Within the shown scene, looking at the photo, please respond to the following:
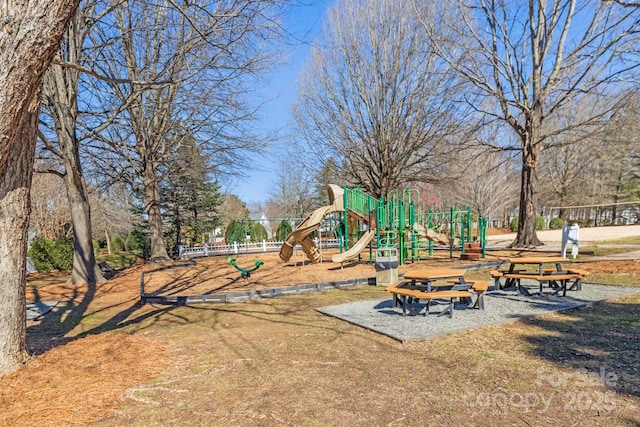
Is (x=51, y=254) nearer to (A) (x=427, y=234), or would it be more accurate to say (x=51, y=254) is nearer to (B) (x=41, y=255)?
(B) (x=41, y=255)

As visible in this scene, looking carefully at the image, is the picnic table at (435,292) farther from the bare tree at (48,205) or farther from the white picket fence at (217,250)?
the bare tree at (48,205)

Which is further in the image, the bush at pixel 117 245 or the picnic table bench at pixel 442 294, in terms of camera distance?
the bush at pixel 117 245

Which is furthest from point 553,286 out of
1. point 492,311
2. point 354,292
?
point 354,292

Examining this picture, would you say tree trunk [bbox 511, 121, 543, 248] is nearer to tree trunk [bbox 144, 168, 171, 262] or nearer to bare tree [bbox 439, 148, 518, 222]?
bare tree [bbox 439, 148, 518, 222]

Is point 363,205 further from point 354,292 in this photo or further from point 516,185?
point 516,185

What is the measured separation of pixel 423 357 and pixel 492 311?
8.30ft

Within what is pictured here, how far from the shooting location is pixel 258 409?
3.05 m

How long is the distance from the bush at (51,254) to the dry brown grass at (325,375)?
12067 mm


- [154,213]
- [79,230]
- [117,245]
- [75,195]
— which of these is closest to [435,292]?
[79,230]

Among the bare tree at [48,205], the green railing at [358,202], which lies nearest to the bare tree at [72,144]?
the green railing at [358,202]

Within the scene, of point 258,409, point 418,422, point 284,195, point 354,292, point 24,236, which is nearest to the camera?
point 418,422

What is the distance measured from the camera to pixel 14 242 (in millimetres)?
3844

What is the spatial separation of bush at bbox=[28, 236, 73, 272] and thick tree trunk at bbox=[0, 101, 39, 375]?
14.8m

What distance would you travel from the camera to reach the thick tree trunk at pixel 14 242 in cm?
372
